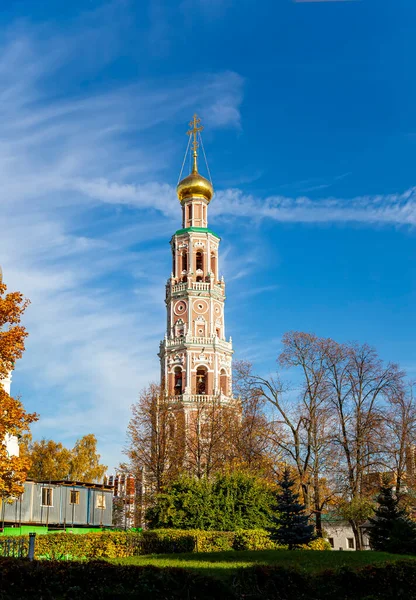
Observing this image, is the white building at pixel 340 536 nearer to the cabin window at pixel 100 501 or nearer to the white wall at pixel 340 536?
the white wall at pixel 340 536

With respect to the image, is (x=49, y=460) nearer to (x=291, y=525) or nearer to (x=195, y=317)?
(x=195, y=317)

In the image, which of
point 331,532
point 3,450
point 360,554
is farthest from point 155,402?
point 360,554

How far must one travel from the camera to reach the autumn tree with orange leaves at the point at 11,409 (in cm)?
2212

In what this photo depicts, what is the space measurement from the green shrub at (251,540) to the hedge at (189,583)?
1156cm

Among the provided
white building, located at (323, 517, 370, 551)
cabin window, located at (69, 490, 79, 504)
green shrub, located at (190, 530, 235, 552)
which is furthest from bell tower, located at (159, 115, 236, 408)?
green shrub, located at (190, 530, 235, 552)

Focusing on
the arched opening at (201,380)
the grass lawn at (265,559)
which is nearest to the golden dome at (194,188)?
the arched opening at (201,380)

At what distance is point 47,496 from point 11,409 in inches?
565

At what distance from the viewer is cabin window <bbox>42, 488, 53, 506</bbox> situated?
3494 centimetres

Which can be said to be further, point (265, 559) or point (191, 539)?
point (191, 539)

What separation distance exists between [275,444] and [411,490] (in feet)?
23.6

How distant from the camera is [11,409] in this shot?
22547mm

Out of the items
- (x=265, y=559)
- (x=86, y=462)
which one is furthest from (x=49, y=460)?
(x=265, y=559)

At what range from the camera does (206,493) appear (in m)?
26.1

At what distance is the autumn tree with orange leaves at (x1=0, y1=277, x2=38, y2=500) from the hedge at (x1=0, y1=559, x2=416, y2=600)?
33.5ft
